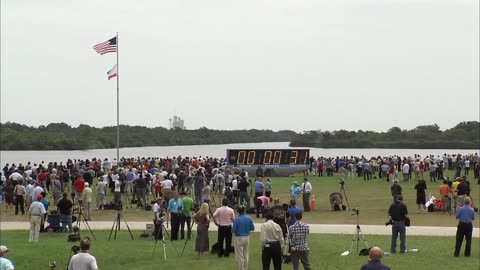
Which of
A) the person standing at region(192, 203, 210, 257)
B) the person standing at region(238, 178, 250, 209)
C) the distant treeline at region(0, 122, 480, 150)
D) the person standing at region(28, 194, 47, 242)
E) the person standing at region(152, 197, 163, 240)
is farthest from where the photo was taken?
the distant treeline at region(0, 122, 480, 150)

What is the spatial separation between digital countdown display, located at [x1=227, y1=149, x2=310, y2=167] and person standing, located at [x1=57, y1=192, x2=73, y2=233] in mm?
26480

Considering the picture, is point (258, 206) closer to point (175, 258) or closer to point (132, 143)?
point (175, 258)

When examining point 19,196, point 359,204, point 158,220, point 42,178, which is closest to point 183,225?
point 158,220

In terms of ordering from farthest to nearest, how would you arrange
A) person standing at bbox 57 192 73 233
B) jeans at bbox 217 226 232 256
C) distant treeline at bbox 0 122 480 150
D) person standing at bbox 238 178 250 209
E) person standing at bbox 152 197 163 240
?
distant treeline at bbox 0 122 480 150, person standing at bbox 238 178 250 209, person standing at bbox 57 192 73 233, person standing at bbox 152 197 163 240, jeans at bbox 217 226 232 256

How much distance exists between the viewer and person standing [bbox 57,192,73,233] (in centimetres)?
2197

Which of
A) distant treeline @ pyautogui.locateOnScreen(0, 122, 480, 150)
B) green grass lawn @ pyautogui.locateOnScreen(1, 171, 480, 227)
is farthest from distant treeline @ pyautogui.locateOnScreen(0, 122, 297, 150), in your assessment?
green grass lawn @ pyautogui.locateOnScreen(1, 171, 480, 227)

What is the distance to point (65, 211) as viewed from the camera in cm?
2231

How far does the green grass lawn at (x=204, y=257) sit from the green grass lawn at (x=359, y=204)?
4901 mm

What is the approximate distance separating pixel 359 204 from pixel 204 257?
1541cm

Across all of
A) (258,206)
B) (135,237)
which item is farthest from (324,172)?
(135,237)

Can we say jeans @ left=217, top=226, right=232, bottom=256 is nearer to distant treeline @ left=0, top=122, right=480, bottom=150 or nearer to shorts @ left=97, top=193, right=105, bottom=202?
shorts @ left=97, top=193, right=105, bottom=202

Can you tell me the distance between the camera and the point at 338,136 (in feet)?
470

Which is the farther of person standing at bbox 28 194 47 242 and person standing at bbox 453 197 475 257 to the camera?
person standing at bbox 28 194 47 242

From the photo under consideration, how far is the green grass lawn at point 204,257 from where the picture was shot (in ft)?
55.4
